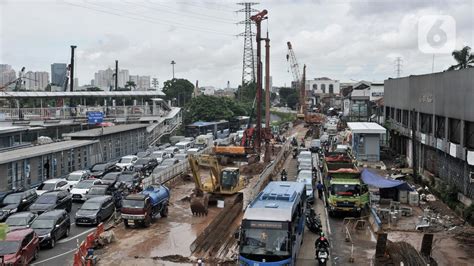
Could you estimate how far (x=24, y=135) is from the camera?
4275 cm

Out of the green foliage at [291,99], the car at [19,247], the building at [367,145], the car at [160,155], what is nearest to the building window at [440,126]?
the building at [367,145]

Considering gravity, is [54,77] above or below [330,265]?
above

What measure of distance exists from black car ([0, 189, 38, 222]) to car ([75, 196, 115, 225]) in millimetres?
3409

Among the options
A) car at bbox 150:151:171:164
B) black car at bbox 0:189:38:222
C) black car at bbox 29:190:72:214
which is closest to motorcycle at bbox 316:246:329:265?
black car at bbox 29:190:72:214

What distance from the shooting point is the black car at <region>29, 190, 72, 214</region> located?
2511 cm

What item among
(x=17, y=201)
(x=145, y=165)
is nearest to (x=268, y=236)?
(x=17, y=201)

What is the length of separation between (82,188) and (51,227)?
32.3 ft

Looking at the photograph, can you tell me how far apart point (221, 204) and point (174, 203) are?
9.90 ft

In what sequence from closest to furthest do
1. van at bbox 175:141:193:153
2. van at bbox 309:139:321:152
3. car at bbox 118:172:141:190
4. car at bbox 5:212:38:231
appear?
car at bbox 5:212:38:231
car at bbox 118:172:141:190
van at bbox 175:141:193:153
van at bbox 309:139:321:152

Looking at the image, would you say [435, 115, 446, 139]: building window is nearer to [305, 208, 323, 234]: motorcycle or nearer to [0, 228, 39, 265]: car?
[305, 208, 323, 234]: motorcycle

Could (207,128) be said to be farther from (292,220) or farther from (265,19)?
(292,220)

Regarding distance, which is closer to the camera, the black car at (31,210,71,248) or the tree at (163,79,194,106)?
the black car at (31,210,71,248)

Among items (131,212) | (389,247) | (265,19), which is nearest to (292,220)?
(389,247)

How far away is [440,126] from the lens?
34.5m
